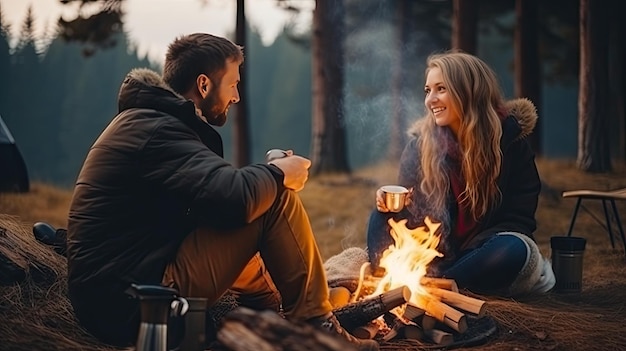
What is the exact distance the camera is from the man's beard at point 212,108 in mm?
3959

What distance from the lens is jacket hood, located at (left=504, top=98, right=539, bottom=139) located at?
18.0 feet

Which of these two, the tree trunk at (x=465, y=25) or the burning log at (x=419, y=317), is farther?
the tree trunk at (x=465, y=25)

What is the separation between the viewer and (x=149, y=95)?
A: 371cm

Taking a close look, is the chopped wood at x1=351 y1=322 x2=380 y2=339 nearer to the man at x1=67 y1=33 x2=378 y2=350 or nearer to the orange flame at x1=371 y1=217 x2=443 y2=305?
the orange flame at x1=371 y1=217 x2=443 y2=305

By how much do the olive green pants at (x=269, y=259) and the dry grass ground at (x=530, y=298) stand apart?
2.04 feet

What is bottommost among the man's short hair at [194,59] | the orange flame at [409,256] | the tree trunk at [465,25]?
the orange flame at [409,256]

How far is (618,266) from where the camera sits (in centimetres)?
680

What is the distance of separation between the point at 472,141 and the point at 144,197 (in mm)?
2395

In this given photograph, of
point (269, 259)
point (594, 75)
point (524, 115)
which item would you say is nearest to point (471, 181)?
point (524, 115)

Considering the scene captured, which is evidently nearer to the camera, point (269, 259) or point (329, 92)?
point (269, 259)

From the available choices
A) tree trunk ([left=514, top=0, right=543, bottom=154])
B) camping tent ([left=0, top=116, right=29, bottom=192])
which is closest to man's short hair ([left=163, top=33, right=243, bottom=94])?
camping tent ([left=0, top=116, right=29, bottom=192])

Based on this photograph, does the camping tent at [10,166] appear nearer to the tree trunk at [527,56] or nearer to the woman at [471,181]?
the woman at [471,181]

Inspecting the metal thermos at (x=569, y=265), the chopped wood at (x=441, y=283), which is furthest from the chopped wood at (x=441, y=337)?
the metal thermos at (x=569, y=265)

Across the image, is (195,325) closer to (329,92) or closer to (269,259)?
(269,259)
